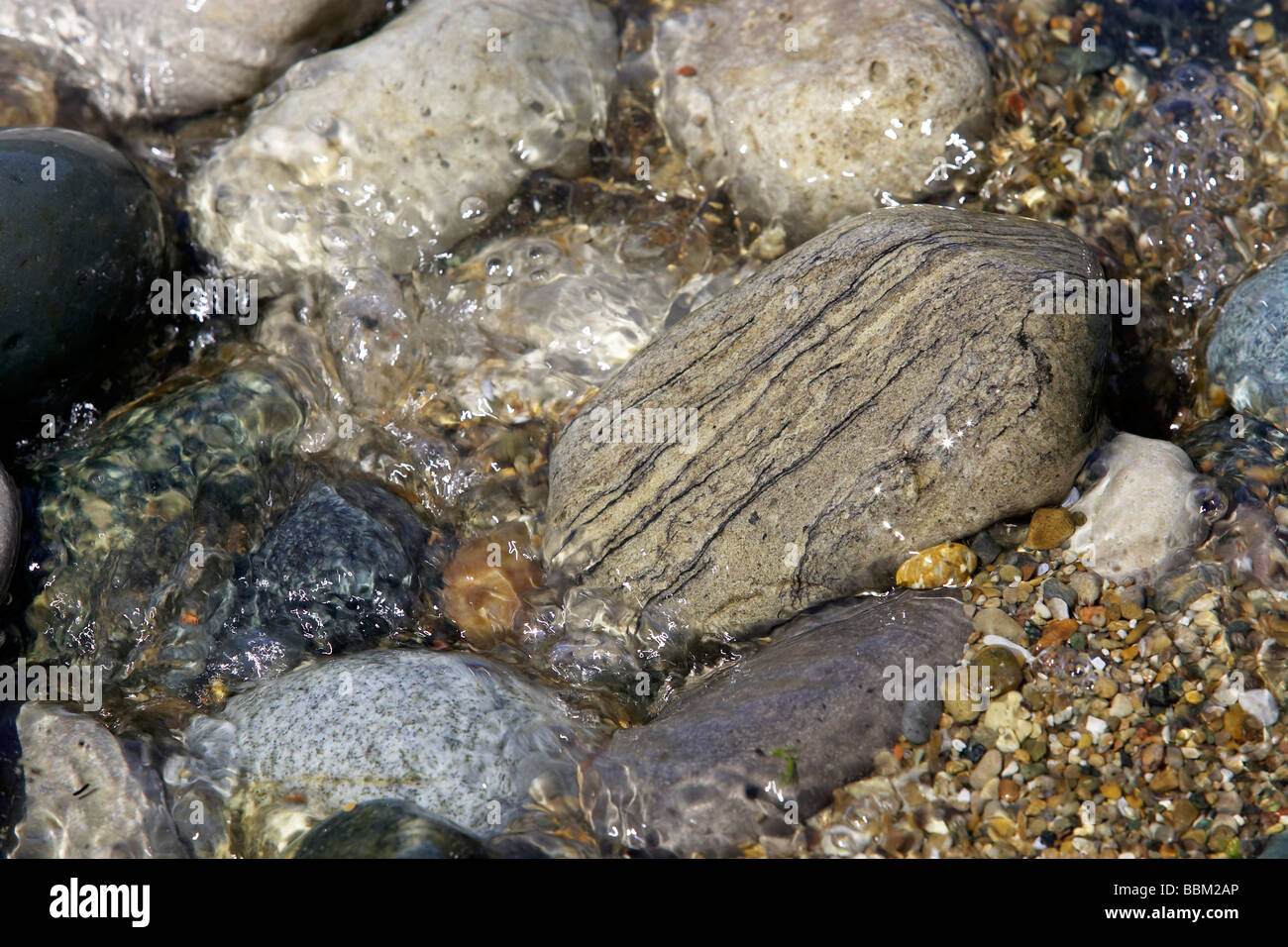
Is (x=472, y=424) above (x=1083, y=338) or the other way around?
the other way around

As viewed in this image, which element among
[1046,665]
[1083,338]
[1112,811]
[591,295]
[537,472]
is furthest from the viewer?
[591,295]

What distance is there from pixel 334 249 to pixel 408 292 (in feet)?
1.43

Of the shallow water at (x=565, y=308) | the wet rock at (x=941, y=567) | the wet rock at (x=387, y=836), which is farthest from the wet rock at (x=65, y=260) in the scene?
the wet rock at (x=941, y=567)

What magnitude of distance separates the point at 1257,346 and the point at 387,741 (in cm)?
389

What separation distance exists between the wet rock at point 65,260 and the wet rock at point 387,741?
1905 millimetres

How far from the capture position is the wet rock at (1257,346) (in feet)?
13.4

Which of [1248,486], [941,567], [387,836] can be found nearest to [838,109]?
[941,567]

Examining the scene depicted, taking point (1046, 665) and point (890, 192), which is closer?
point (1046, 665)

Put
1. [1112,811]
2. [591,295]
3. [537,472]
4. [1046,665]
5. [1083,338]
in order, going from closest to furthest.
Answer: [1112,811]
[1046,665]
[1083,338]
[537,472]
[591,295]

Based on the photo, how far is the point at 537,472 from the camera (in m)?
4.76

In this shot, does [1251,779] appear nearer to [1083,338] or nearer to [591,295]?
[1083,338]
